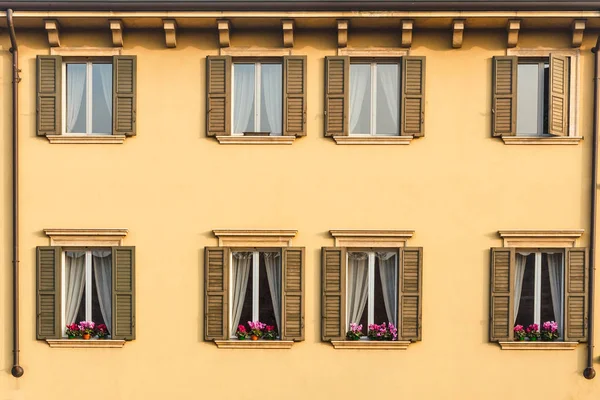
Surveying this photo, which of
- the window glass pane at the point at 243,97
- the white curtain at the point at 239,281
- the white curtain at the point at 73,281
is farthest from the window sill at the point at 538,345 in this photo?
the white curtain at the point at 73,281

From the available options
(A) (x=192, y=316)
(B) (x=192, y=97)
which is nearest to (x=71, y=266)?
(A) (x=192, y=316)

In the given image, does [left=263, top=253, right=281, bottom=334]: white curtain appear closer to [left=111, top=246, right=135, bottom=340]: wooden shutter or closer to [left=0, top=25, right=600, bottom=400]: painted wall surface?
[left=0, top=25, right=600, bottom=400]: painted wall surface

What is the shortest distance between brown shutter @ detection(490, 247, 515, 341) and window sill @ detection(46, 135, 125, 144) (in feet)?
22.3

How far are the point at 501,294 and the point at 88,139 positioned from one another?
25.1ft

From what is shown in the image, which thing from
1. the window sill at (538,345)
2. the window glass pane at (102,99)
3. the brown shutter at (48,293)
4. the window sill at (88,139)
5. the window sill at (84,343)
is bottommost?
the window sill at (84,343)

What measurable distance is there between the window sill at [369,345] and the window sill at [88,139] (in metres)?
5.14

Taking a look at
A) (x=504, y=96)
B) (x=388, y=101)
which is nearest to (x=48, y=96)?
(x=388, y=101)

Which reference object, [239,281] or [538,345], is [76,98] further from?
[538,345]

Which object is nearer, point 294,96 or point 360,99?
point 294,96

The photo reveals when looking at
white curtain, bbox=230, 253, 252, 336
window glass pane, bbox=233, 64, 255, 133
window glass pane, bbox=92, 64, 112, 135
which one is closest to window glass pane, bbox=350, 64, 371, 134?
window glass pane, bbox=233, 64, 255, 133

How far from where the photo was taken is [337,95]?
11.9m

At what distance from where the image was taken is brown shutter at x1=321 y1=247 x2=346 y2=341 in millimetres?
11789

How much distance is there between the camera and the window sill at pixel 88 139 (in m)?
11.9

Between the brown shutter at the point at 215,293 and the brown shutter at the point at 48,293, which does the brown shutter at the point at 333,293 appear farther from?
the brown shutter at the point at 48,293
